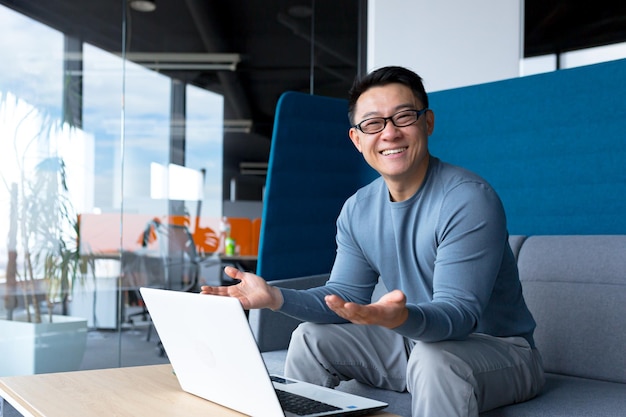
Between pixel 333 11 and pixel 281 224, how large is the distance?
219 centimetres

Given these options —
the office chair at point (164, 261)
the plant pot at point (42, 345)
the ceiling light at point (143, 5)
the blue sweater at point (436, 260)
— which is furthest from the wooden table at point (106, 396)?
the ceiling light at point (143, 5)

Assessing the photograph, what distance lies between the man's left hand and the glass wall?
2.96 m

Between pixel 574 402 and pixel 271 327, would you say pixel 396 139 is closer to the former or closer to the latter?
pixel 574 402

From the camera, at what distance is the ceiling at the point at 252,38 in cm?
411

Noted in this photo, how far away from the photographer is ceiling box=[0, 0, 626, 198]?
162 inches

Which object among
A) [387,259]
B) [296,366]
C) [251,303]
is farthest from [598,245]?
[251,303]

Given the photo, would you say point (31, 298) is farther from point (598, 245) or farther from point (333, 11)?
point (598, 245)

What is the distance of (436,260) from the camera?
1704 millimetres

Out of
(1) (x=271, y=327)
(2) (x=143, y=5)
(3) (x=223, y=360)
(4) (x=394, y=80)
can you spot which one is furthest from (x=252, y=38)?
(3) (x=223, y=360)

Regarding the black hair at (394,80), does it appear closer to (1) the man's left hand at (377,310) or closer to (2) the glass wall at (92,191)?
(1) the man's left hand at (377,310)

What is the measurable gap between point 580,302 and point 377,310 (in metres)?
1.13

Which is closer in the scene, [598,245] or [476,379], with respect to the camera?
[476,379]

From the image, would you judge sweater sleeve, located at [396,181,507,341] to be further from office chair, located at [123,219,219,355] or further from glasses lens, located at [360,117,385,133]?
office chair, located at [123,219,219,355]

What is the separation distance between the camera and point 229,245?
448cm
